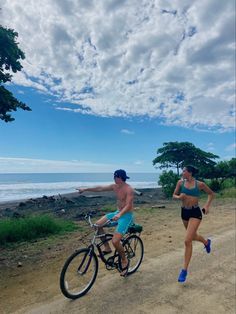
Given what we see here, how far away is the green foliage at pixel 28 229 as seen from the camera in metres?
10.7

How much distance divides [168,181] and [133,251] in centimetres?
2283

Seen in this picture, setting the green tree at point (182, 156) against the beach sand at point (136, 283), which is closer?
the beach sand at point (136, 283)

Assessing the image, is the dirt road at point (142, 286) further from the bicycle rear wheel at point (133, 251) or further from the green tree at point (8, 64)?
the green tree at point (8, 64)

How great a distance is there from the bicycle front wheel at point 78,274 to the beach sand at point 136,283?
0.16m

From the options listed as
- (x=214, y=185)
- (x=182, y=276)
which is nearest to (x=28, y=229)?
(x=182, y=276)

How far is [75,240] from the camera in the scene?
10.4 m

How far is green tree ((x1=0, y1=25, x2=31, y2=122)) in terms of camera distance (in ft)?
26.8

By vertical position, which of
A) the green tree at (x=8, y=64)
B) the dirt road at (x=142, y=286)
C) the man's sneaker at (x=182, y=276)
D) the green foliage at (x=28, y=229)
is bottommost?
the dirt road at (x=142, y=286)

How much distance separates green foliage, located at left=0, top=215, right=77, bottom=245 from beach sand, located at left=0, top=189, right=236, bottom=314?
87 cm

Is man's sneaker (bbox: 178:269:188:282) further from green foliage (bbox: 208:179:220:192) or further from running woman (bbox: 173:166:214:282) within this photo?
green foliage (bbox: 208:179:220:192)

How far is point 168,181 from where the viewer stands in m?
29.4

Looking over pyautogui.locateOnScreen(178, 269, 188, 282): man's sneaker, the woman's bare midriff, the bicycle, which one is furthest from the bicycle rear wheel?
the woman's bare midriff

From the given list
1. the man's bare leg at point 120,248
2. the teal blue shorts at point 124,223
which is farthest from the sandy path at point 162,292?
the teal blue shorts at point 124,223

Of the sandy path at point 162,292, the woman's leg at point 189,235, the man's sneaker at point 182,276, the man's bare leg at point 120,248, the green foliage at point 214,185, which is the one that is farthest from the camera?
the green foliage at point 214,185
